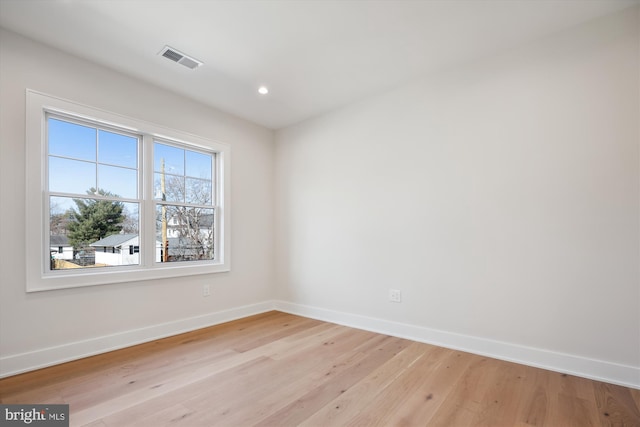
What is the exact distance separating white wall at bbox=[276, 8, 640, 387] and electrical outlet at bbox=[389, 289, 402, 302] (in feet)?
0.20

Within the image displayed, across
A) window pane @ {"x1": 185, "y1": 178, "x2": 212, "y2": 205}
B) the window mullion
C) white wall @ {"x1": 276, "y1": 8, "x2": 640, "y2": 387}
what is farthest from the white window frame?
white wall @ {"x1": 276, "y1": 8, "x2": 640, "y2": 387}

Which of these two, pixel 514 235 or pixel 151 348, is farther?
pixel 151 348

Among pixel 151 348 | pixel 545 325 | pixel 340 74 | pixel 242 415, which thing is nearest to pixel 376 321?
pixel 545 325

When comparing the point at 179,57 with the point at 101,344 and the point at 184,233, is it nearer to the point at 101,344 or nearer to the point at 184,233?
the point at 184,233

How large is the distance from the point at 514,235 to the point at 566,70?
1326 millimetres

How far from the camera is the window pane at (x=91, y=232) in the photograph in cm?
262

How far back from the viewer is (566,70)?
2.39 metres

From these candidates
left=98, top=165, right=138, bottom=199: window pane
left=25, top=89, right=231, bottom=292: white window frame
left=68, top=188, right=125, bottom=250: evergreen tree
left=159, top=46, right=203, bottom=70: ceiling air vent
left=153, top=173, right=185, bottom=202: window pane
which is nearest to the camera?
left=25, top=89, right=231, bottom=292: white window frame

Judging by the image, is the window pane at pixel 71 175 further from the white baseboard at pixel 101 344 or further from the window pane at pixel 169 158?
the white baseboard at pixel 101 344

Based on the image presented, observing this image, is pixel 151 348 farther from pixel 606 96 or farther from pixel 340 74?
pixel 606 96

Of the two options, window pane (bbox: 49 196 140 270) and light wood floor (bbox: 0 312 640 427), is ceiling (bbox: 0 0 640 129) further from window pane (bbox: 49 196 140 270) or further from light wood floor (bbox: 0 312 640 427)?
light wood floor (bbox: 0 312 640 427)

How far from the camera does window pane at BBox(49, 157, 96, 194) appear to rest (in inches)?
103

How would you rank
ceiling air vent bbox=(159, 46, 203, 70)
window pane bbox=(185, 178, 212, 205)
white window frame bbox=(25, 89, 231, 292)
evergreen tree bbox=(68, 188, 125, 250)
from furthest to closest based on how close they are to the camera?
window pane bbox=(185, 178, 212, 205) < evergreen tree bbox=(68, 188, 125, 250) < ceiling air vent bbox=(159, 46, 203, 70) < white window frame bbox=(25, 89, 231, 292)

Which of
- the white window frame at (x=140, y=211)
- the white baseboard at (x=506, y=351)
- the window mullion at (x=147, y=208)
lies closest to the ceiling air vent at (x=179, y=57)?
the white window frame at (x=140, y=211)
